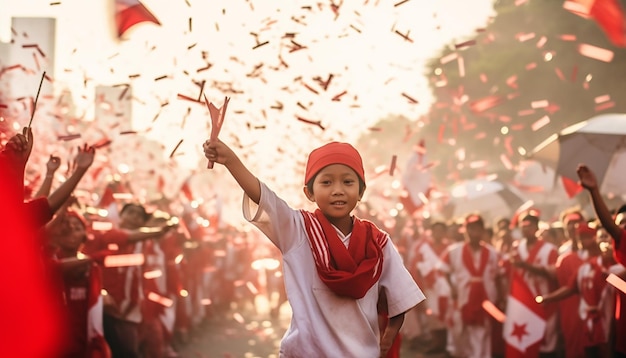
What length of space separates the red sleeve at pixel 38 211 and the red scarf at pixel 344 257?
5.08 feet

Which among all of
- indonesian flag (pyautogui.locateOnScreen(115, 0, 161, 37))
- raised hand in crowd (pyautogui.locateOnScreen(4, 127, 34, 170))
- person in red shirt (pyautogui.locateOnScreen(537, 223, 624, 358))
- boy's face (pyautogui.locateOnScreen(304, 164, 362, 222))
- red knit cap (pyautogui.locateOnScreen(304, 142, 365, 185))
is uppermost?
red knit cap (pyautogui.locateOnScreen(304, 142, 365, 185))

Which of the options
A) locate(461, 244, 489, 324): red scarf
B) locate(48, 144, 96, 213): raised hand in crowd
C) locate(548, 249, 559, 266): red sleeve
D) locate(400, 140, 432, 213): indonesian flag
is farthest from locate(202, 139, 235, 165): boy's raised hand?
locate(400, 140, 432, 213): indonesian flag

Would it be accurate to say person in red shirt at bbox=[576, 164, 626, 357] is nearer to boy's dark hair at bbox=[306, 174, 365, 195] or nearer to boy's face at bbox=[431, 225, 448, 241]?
boy's dark hair at bbox=[306, 174, 365, 195]

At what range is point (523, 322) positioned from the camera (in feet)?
42.2

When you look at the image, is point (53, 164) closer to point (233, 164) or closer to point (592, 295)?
point (233, 164)

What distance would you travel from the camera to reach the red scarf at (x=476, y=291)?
14320 mm

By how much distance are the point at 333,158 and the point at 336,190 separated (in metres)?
0.17

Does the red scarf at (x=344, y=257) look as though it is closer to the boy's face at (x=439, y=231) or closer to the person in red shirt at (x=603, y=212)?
the person in red shirt at (x=603, y=212)

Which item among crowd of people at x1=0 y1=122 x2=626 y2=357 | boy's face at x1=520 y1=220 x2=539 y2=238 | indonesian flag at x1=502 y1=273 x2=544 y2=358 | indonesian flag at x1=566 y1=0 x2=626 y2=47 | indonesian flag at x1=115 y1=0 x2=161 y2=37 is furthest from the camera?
boy's face at x1=520 y1=220 x2=539 y2=238

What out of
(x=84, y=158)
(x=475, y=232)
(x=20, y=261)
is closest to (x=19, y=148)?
(x=20, y=261)

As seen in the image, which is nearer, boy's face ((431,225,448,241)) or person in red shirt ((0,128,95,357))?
person in red shirt ((0,128,95,357))

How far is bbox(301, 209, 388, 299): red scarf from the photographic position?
5750 mm

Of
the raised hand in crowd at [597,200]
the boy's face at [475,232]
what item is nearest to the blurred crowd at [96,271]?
the raised hand in crowd at [597,200]

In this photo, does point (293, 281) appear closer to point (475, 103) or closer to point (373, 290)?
point (373, 290)
